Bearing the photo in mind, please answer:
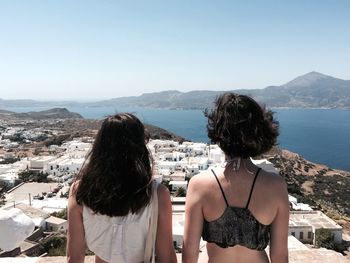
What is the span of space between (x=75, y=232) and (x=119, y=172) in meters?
0.39

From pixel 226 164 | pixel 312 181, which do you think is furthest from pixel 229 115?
pixel 312 181

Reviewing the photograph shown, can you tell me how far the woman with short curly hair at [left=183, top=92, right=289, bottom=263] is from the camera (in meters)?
1.88

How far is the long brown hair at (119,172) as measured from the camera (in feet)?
5.90

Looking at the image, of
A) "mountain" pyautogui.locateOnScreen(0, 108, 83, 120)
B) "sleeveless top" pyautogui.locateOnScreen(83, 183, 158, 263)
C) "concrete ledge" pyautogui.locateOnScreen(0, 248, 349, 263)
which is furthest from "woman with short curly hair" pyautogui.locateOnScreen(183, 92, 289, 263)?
"mountain" pyautogui.locateOnScreen(0, 108, 83, 120)

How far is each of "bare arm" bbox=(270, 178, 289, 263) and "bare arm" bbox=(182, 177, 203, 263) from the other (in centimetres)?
36

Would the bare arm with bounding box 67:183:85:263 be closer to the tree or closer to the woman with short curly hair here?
the woman with short curly hair

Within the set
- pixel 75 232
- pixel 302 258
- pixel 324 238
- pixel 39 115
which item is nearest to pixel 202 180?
pixel 75 232

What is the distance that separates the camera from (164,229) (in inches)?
73.0

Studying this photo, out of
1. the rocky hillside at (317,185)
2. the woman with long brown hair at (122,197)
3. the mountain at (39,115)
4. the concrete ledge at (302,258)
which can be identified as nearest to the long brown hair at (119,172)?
the woman with long brown hair at (122,197)

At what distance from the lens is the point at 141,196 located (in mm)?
1799

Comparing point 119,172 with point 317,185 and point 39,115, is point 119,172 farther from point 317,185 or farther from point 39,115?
point 39,115

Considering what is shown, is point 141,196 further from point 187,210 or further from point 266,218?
point 266,218

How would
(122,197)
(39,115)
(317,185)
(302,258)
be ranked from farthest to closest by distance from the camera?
1. (39,115)
2. (317,185)
3. (302,258)
4. (122,197)

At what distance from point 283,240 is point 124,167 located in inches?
33.7
